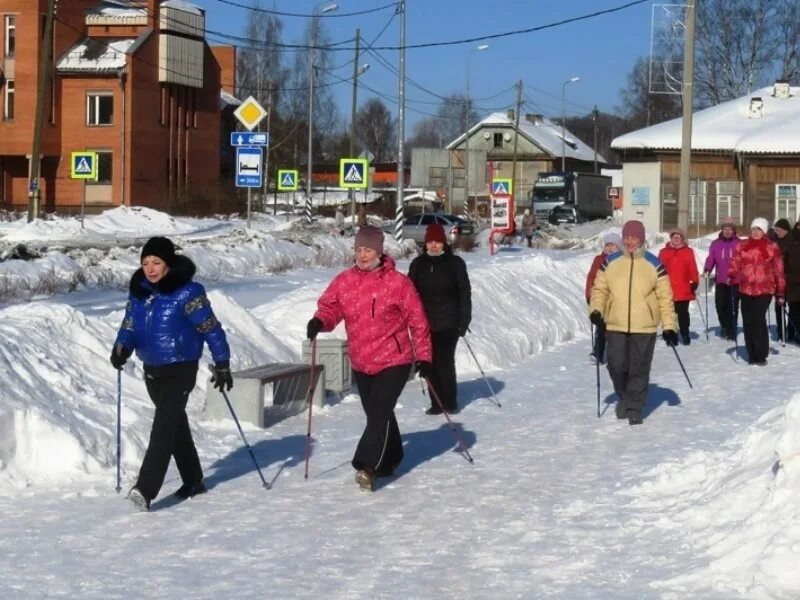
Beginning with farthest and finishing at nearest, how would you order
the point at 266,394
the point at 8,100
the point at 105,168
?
the point at 105,168, the point at 8,100, the point at 266,394

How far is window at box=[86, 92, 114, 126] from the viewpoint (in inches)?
2484

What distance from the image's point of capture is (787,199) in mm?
52781

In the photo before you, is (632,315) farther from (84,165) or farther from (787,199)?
(787,199)

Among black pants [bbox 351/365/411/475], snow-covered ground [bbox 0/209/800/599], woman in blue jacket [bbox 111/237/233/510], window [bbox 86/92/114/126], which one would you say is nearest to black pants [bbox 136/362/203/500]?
woman in blue jacket [bbox 111/237/233/510]

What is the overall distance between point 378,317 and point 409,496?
3.90ft

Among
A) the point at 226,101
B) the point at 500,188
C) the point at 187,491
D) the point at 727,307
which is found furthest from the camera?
the point at 226,101

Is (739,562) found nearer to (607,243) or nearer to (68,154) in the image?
(607,243)

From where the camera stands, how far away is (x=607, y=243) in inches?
627

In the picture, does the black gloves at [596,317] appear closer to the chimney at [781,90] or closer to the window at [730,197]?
the window at [730,197]

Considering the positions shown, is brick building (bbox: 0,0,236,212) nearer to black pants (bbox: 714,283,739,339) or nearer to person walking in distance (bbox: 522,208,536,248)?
person walking in distance (bbox: 522,208,536,248)

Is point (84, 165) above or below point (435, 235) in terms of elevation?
above

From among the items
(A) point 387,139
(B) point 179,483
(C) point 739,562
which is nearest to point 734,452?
(C) point 739,562

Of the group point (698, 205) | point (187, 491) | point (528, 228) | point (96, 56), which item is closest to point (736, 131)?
point (698, 205)

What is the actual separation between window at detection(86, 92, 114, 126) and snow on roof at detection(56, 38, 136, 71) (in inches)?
54.4
